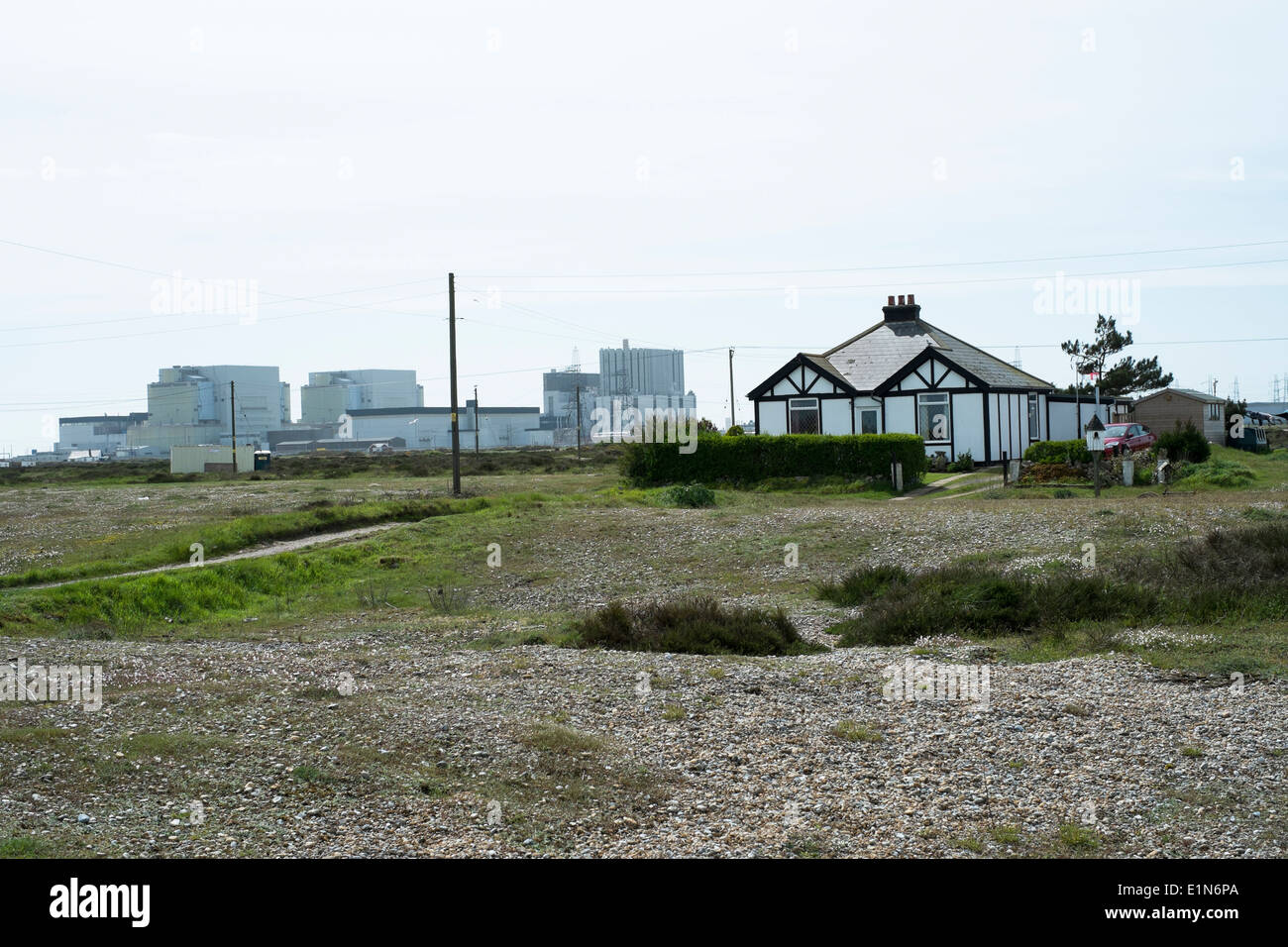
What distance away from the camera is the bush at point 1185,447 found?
4031cm

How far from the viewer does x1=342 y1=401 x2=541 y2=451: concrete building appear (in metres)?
178

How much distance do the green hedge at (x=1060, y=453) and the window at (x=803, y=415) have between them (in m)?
10.5

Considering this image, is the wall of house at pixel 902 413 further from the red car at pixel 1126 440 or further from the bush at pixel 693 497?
the bush at pixel 693 497

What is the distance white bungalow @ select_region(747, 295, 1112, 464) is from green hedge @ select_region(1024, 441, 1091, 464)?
5.64 metres

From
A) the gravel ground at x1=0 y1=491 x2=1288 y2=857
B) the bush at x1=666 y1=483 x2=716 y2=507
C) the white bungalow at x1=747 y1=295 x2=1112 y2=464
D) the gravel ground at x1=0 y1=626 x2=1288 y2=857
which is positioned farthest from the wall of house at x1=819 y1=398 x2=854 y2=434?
the gravel ground at x1=0 y1=626 x2=1288 y2=857

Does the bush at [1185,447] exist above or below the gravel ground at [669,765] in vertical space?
above

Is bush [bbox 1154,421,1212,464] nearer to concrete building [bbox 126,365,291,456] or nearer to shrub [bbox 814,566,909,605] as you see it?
shrub [bbox 814,566,909,605]

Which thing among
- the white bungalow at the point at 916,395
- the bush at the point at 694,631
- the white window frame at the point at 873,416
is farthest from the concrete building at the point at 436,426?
the bush at the point at 694,631

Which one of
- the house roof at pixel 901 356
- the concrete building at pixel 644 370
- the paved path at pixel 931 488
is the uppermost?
the concrete building at pixel 644 370

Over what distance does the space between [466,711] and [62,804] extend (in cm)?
384

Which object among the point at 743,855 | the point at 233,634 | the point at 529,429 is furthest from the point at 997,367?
the point at 529,429

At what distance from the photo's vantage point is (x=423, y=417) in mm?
179625

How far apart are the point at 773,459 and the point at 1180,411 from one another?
31803 mm
